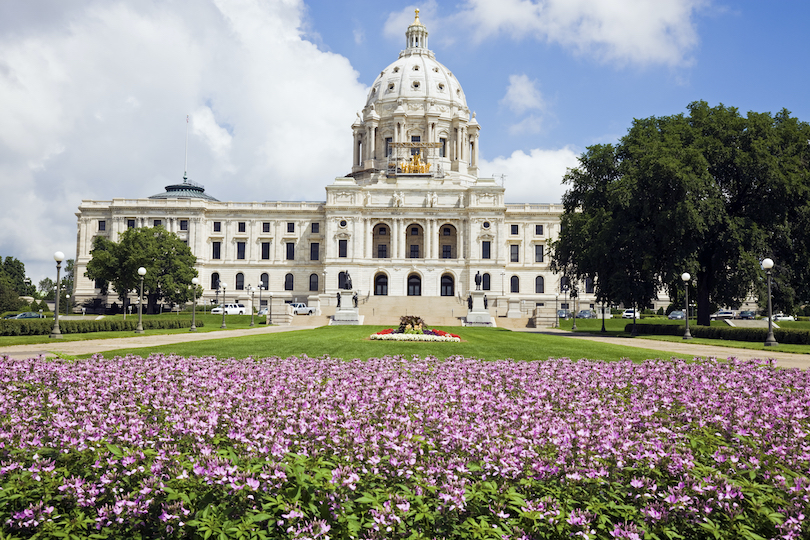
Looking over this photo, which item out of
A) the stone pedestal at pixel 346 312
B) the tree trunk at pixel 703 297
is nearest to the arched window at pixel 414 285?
the stone pedestal at pixel 346 312

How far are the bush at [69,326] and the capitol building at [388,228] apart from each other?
127 feet

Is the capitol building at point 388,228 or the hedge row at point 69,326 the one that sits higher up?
the capitol building at point 388,228

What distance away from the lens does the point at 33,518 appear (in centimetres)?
621

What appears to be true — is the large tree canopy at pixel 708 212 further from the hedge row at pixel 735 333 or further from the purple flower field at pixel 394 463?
the purple flower field at pixel 394 463

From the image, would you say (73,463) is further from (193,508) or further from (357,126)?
(357,126)

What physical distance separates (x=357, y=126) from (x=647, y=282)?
268 ft

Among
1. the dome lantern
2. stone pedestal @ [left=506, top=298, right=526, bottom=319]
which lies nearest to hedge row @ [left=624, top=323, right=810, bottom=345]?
stone pedestal @ [left=506, top=298, right=526, bottom=319]

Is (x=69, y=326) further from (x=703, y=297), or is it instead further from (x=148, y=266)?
(x=703, y=297)

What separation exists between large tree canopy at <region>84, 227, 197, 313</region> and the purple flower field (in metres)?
70.8

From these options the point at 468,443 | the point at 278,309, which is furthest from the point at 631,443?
the point at 278,309

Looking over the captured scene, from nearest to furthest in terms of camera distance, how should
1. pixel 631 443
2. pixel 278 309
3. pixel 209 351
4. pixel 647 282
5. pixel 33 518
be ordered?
1. pixel 33 518
2. pixel 631 443
3. pixel 209 351
4. pixel 647 282
5. pixel 278 309

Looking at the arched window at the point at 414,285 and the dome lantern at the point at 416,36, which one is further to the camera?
the dome lantern at the point at 416,36

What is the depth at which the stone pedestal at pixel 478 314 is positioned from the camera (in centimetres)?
6069

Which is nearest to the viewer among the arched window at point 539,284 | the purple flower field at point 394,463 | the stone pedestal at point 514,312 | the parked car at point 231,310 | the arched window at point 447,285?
the purple flower field at point 394,463
